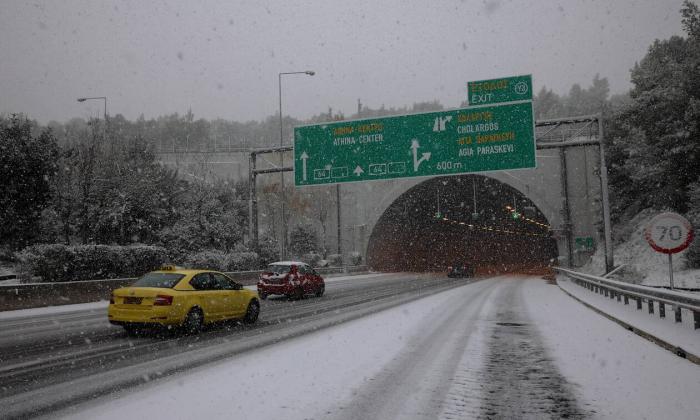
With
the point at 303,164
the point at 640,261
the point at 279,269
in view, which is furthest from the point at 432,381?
the point at 640,261

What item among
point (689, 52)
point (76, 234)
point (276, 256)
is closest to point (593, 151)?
point (689, 52)

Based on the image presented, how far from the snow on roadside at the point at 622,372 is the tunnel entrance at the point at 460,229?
1337 inches

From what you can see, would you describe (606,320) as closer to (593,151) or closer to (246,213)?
(593,151)

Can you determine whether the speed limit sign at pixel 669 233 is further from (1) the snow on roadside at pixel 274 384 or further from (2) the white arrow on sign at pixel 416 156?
(2) the white arrow on sign at pixel 416 156

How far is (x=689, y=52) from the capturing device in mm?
30125

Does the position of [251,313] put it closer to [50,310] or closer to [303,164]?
[50,310]

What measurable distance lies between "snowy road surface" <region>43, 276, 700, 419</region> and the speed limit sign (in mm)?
3005

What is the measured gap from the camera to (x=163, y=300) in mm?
10758

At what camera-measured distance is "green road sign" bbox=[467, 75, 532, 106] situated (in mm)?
25391

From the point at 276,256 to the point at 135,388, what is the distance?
1171 inches

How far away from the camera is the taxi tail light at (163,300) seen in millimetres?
10712

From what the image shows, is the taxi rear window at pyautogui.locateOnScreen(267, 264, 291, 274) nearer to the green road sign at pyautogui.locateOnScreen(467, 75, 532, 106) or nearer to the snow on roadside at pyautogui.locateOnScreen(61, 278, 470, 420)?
the snow on roadside at pyautogui.locateOnScreen(61, 278, 470, 420)

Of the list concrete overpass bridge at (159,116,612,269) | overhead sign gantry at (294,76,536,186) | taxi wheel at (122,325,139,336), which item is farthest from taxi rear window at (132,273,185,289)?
concrete overpass bridge at (159,116,612,269)

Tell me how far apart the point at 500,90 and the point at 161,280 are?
19507mm
